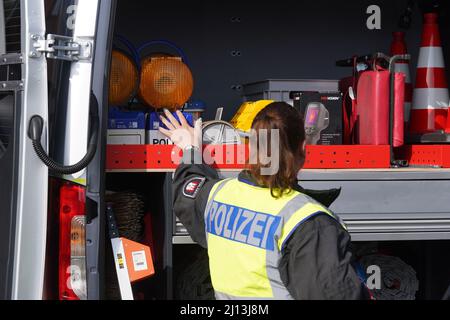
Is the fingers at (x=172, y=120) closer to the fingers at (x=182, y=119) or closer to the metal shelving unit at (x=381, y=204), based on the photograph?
the fingers at (x=182, y=119)

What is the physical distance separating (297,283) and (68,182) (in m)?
0.82

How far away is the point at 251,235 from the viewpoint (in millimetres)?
2396

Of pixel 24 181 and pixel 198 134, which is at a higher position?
pixel 198 134

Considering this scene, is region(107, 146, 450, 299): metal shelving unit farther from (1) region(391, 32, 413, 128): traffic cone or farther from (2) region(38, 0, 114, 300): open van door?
(1) region(391, 32, 413, 128): traffic cone

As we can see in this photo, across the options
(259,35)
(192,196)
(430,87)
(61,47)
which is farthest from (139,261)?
(430,87)

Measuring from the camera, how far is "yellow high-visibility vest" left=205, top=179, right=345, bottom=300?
234cm

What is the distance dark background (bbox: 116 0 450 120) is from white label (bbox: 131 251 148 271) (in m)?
1.00

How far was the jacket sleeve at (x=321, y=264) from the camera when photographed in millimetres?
2193

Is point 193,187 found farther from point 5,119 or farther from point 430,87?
point 430,87

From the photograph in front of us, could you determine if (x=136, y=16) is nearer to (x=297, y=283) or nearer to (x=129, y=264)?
(x=129, y=264)

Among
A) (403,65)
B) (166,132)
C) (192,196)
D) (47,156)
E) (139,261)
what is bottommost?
(139,261)

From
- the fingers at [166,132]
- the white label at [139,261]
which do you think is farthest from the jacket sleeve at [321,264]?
the fingers at [166,132]

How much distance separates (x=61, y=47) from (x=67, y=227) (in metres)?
0.58

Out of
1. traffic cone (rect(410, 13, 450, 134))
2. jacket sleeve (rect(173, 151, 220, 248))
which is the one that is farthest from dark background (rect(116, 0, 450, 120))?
jacket sleeve (rect(173, 151, 220, 248))
